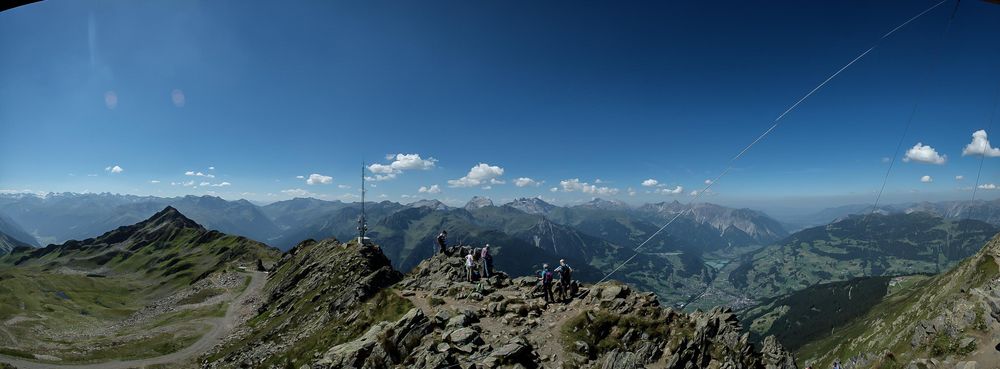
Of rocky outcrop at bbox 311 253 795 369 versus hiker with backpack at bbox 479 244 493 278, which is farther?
hiker with backpack at bbox 479 244 493 278

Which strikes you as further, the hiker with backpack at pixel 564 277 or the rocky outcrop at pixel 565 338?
the hiker with backpack at pixel 564 277

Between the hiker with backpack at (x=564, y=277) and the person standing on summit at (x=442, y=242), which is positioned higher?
the person standing on summit at (x=442, y=242)

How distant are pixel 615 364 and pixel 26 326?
16011 cm

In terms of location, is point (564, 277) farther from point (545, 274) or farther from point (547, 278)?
point (545, 274)

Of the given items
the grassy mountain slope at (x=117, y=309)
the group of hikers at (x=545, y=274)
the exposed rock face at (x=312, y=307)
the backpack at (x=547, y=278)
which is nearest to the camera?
the group of hikers at (x=545, y=274)

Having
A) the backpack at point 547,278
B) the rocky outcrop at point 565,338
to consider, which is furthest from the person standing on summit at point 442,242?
the backpack at point 547,278

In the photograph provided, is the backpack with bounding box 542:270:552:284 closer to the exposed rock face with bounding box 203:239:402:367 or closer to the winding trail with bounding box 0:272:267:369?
the exposed rock face with bounding box 203:239:402:367

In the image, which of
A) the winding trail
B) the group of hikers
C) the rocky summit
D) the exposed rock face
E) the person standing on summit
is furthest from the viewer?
the winding trail

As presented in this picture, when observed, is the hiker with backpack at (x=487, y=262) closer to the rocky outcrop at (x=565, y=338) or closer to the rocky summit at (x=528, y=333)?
the rocky summit at (x=528, y=333)

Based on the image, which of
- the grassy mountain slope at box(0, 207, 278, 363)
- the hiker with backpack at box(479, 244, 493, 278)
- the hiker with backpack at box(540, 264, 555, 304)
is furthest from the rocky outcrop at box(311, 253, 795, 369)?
the grassy mountain slope at box(0, 207, 278, 363)

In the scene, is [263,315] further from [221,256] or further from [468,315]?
[221,256]

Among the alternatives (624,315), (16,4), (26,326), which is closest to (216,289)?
(26,326)

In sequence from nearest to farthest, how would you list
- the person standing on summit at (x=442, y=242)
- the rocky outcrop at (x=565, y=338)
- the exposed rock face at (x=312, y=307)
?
the rocky outcrop at (x=565, y=338)
the person standing on summit at (x=442, y=242)
the exposed rock face at (x=312, y=307)

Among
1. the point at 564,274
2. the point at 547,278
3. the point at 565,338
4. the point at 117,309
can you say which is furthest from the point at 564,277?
the point at 117,309
